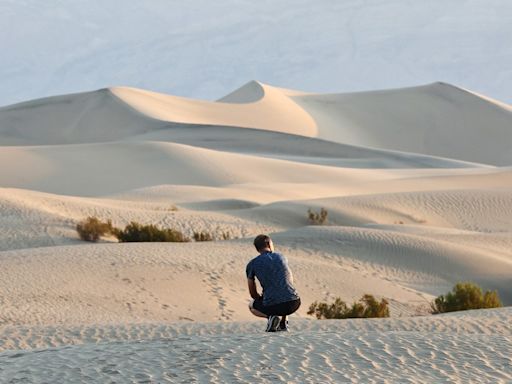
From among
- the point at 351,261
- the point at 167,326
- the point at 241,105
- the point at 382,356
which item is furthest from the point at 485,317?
the point at 241,105

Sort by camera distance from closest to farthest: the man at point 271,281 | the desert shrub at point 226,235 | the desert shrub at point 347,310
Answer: the man at point 271,281
the desert shrub at point 347,310
the desert shrub at point 226,235

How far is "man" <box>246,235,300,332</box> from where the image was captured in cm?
884

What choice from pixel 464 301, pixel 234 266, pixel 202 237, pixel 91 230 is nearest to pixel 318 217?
pixel 202 237

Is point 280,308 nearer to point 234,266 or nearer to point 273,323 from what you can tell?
A: point 273,323

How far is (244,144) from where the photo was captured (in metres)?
57.6

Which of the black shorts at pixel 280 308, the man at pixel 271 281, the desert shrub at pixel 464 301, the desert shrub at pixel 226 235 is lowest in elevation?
the desert shrub at pixel 464 301

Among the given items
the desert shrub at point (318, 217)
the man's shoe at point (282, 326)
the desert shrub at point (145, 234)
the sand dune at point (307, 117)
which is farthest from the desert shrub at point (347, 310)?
the sand dune at point (307, 117)

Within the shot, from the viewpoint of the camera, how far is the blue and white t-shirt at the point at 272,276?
8844 mm

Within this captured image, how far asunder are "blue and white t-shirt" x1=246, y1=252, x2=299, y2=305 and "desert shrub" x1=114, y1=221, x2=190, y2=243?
11393 millimetres

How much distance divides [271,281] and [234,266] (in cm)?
796

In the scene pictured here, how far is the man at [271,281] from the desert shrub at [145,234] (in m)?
11.3

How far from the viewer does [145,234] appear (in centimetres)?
2019

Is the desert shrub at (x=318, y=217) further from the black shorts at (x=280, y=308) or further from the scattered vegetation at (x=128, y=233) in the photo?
the black shorts at (x=280, y=308)

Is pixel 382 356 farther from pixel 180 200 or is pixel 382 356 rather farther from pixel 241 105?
pixel 241 105
